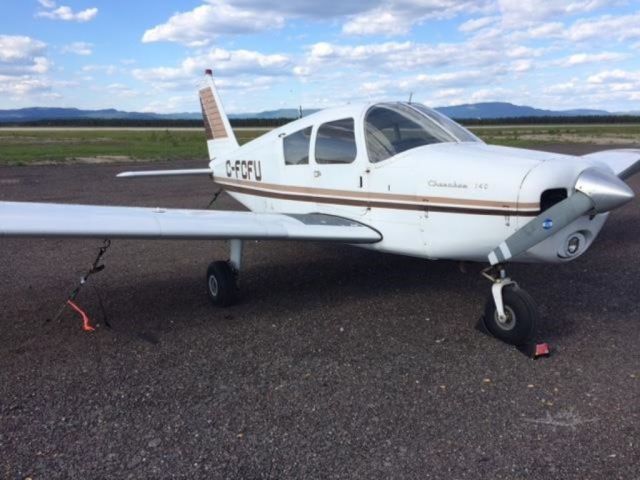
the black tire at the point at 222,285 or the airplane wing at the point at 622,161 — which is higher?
the airplane wing at the point at 622,161

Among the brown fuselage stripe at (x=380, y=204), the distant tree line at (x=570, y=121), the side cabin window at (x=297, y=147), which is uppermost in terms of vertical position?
the side cabin window at (x=297, y=147)

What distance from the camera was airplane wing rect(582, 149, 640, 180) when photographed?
28.3 ft

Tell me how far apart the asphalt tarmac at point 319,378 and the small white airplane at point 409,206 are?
68 centimetres

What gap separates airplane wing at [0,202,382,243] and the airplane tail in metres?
Answer: 4.46

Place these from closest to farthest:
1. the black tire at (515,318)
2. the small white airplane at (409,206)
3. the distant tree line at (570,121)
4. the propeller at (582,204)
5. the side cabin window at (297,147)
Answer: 1. the propeller at (582,204)
2. the small white airplane at (409,206)
3. the black tire at (515,318)
4. the side cabin window at (297,147)
5. the distant tree line at (570,121)

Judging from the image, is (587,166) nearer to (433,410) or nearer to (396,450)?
(433,410)

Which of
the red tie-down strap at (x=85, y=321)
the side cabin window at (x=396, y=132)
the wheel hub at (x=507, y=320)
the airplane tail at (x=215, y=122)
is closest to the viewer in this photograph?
the wheel hub at (x=507, y=320)

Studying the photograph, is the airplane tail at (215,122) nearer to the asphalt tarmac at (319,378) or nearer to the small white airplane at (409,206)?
the small white airplane at (409,206)

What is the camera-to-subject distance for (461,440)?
11.6 ft

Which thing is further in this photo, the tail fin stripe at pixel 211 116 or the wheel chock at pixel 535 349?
the tail fin stripe at pixel 211 116

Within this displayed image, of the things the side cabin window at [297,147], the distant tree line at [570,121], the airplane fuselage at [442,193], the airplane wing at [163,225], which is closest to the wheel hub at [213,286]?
the airplane wing at [163,225]

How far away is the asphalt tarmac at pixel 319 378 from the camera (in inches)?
132

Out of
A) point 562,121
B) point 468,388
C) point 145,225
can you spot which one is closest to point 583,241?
point 468,388

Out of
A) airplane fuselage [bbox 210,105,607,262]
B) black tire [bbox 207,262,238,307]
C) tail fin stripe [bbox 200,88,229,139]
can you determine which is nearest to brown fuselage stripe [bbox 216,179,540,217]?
airplane fuselage [bbox 210,105,607,262]
